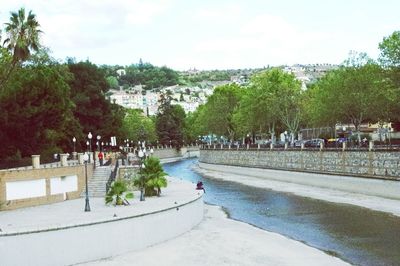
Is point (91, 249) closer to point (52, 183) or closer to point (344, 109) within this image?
point (52, 183)

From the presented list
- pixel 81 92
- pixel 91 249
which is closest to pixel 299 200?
pixel 91 249

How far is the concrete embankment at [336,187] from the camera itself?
4340 cm

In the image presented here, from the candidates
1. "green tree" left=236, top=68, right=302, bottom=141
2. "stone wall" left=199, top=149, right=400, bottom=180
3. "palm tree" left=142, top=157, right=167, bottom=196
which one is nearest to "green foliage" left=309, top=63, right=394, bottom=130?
"stone wall" left=199, top=149, right=400, bottom=180

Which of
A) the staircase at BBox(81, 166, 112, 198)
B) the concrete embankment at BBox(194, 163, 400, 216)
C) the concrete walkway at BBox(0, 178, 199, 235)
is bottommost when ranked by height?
the concrete embankment at BBox(194, 163, 400, 216)

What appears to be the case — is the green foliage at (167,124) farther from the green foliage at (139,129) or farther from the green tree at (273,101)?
the green tree at (273,101)

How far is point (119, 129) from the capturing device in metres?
89.3

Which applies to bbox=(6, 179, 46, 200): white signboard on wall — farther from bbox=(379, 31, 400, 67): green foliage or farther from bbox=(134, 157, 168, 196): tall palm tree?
bbox=(379, 31, 400, 67): green foliage

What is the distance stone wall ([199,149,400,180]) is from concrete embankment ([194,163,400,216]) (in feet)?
2.96

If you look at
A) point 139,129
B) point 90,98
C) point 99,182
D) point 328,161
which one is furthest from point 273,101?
point 139,129

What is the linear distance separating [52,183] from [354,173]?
2828 centimetres

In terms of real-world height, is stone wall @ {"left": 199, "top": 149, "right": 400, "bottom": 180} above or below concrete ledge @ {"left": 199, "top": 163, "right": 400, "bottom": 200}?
above

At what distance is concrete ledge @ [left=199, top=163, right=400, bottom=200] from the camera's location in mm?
45316

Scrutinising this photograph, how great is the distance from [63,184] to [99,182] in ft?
13.4

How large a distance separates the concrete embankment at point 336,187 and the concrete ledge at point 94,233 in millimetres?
15994
